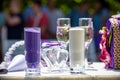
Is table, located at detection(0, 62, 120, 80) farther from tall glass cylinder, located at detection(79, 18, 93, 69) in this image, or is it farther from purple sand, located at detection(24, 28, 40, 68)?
tall glass cylinder, located at detection(79, 18, 93, 69)

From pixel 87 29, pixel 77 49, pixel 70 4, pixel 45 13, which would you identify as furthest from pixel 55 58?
pixel 70 4

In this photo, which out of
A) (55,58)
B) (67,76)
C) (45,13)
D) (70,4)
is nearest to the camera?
(67,76)

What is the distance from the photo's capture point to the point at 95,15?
242 inches

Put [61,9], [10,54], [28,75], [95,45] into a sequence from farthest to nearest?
1. [61,9]
2. [95,45]
3. [10,54]
4. [28,75]

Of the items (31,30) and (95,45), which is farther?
(95,45)

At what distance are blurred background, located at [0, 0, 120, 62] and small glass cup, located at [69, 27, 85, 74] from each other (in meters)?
3.34

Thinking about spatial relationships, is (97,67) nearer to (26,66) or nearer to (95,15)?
(26,66)

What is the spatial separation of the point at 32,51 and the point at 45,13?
3911 millimetres

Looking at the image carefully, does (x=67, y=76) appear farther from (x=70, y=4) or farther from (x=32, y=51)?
(x=70, y=4)

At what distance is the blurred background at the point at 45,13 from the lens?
240 inches

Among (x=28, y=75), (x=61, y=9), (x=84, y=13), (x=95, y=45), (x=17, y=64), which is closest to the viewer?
(x=28, y=75)

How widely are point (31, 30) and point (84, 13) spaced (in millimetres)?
3736

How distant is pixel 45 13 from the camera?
6.25 metres

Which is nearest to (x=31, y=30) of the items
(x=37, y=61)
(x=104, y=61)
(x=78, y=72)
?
(x=37, y=61)
